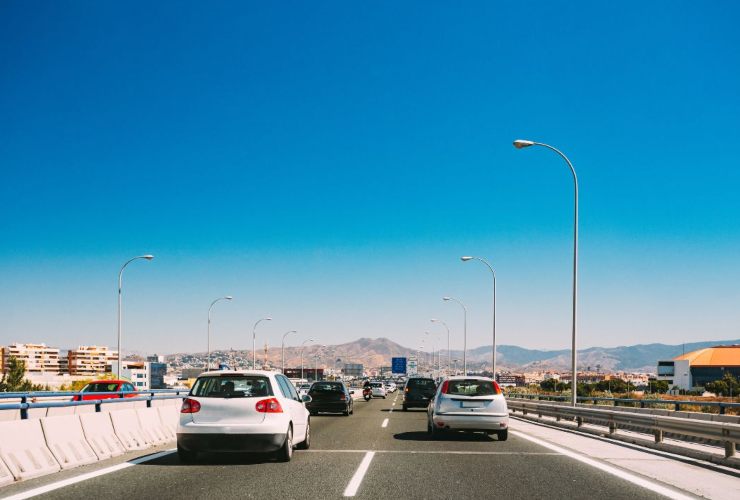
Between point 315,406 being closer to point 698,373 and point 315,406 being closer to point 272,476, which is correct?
point 272,476

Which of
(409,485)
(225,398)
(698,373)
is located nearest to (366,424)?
(225,398)

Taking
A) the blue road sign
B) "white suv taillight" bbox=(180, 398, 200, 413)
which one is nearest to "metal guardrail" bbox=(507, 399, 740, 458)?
"white suv taillight" bbox=(180, 398, 200, 413)

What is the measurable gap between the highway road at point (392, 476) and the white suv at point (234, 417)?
0.32m

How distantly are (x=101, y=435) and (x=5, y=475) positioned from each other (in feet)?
11.0

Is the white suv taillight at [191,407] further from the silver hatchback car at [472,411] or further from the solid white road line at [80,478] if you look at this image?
the silver hatchback car at [472,411]

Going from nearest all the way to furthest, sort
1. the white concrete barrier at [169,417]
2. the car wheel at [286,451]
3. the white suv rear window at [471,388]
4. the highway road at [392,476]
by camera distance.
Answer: the highway road at [392,476] < the car wheel at [286,451] < the white concrete barrier at [169,417] < the white suv rear window at [471,388]

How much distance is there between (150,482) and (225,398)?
2252 mm

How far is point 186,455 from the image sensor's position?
12.1 meters

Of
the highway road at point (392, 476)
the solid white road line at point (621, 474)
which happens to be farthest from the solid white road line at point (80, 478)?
the solid white road line at point (621, 474)

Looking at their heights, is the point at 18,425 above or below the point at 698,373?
above

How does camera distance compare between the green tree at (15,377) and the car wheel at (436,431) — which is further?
the green tree at (15,377)

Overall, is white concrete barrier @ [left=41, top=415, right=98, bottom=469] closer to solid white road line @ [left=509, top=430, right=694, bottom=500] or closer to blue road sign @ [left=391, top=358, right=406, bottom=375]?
solid white road line @ [left=509, top=430, right=694, bottom=500]

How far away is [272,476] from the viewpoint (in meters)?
10.4

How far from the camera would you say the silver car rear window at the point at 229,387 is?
12031 mm
